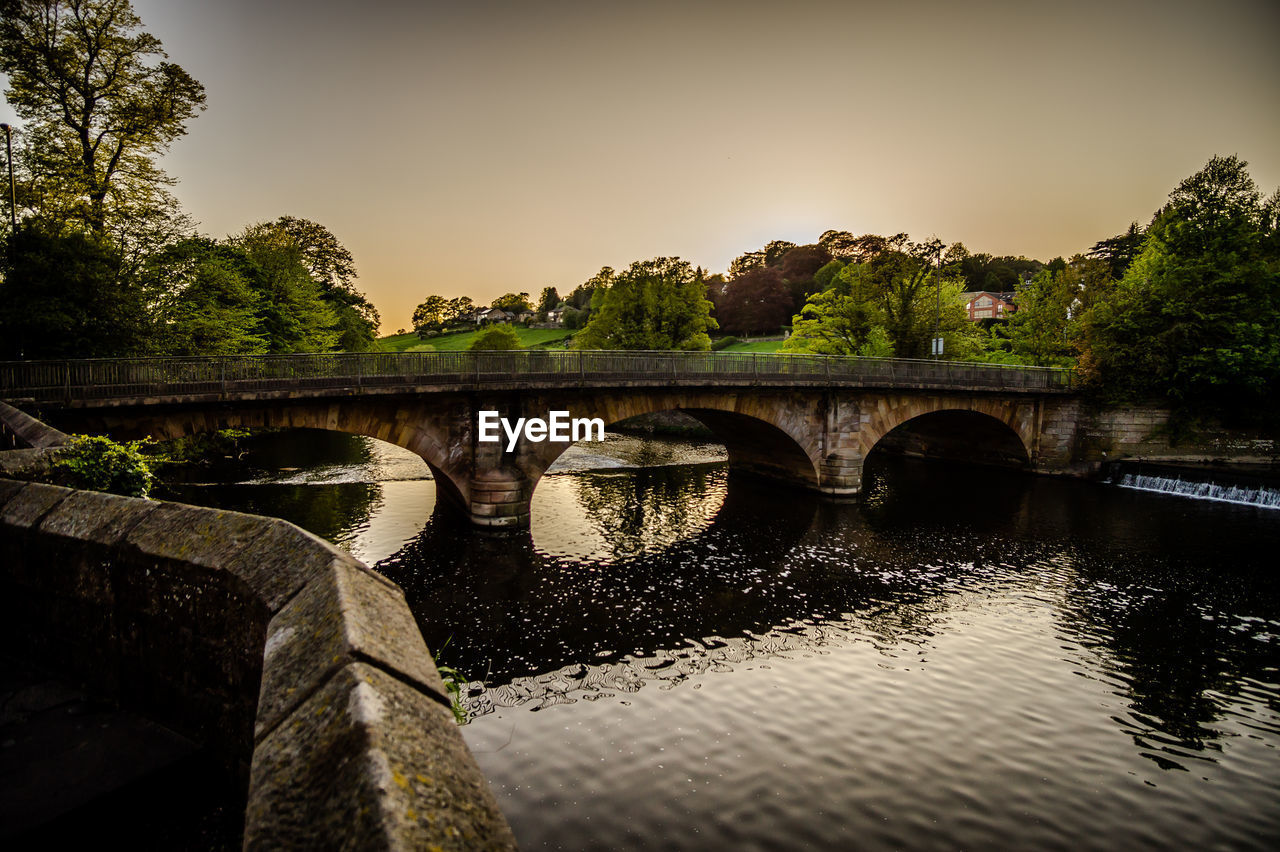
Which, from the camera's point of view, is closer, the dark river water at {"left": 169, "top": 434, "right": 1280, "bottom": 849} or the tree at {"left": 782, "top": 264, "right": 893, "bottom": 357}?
the dark river water at {"left": 169, "top": 434, "right": 1280, "bottom": 849}

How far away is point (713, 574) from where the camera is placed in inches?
704

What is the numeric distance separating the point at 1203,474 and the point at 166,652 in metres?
39.8

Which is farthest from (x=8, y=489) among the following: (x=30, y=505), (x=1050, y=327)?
(x=1050, y=327)

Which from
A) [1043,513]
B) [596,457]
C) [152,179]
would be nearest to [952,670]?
[1043,513]

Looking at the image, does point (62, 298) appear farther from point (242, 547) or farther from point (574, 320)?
point (574, 320)

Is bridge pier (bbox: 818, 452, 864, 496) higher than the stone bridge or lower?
lower

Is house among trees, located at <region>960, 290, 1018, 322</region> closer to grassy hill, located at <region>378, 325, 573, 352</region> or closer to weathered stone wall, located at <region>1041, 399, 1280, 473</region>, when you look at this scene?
grassy hill, located at <region>378, 325, 573, 352</region>

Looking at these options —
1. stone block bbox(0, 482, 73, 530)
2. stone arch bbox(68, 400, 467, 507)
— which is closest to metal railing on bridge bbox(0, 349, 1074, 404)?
stone arch bbox(68, 400, 467, 507)

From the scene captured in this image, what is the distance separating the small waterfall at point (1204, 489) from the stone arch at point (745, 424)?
17.2 m

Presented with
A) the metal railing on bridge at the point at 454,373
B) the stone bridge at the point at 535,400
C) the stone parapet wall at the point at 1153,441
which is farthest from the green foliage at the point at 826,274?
the metal railing on bridge at the point at 454,373

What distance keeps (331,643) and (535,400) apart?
19.2 m

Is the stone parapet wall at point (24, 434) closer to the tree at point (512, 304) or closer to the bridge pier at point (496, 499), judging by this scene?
the bridge pier at point (496, 499)

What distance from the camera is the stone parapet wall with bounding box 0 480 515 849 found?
1.65 meters

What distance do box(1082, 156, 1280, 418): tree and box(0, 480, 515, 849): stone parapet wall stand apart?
1565 inches
